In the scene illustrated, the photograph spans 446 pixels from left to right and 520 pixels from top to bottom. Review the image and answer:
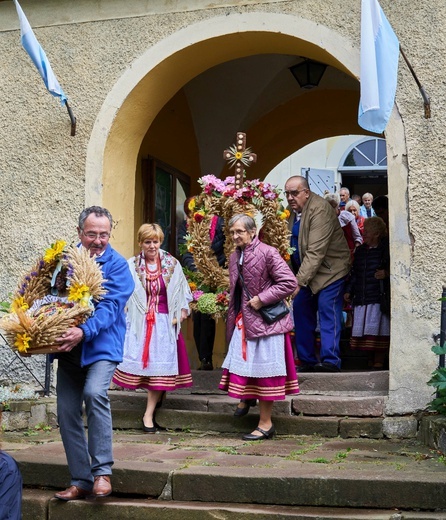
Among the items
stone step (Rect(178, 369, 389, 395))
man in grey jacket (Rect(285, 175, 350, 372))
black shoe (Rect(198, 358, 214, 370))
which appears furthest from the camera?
black shoe (Rect(198, 358, 214, 370))

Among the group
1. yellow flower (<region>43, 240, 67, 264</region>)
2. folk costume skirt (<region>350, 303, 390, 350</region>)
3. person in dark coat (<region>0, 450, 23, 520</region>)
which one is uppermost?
yellow flower (<region>43, 240, 67, 264</region>)

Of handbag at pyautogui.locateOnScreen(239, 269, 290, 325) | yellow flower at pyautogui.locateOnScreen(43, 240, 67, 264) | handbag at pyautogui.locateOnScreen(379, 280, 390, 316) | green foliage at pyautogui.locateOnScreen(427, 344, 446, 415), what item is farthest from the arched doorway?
yellow flower at pyautogui.locateOnScreen(43, 240, 67, 264)

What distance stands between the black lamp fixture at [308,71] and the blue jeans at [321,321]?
2.92 meters

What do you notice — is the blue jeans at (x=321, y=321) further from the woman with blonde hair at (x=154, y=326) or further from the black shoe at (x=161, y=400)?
the black shoe at (x=161, y=400)

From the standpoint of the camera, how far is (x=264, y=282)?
6703 mm

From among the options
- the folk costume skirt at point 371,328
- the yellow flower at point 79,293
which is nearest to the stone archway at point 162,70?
the folk costume skirt at point 371,328

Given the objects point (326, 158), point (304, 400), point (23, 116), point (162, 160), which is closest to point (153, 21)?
point (23, 116)

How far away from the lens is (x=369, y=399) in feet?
22.9

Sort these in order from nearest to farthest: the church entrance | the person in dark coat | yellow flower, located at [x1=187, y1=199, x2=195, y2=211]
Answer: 1. the person in dark coat
2. the church entrance
3. yellow flower, located at [x1=187, y1=199, x2=195, y2=211]

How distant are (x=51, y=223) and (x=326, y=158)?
44.0ft

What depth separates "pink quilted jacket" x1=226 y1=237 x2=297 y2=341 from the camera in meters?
6.57

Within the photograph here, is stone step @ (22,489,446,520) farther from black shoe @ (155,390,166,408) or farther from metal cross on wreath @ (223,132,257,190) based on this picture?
metal cross on wreath @ (223,132,257,190)

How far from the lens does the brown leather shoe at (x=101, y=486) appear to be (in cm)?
509

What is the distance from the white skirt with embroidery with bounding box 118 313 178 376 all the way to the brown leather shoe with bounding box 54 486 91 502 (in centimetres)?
196
